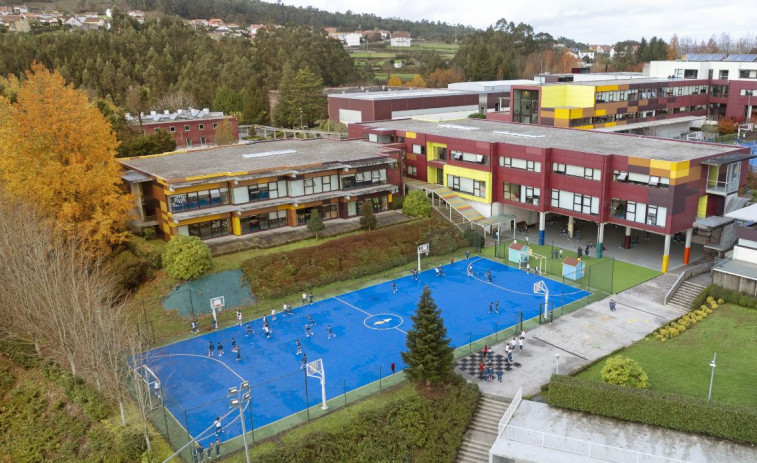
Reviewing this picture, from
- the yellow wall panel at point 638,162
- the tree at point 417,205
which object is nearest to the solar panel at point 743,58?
the yellow wall panel at point 638,162

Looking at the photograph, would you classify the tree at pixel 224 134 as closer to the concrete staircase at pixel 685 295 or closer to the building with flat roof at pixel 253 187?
the building with flat roof at pixel 253 187

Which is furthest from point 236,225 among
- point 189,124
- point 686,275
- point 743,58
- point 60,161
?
point 743,58

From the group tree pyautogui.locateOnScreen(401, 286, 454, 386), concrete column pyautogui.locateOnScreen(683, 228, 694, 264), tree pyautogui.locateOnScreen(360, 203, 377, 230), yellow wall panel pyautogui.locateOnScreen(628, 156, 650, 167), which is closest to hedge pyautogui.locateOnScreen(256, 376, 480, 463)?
tree pyautogui.locateOnScreen(401, 286, 454, 386)

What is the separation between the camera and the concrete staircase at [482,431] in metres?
28.8

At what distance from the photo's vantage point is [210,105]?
116 meters

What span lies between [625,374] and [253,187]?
115 feet

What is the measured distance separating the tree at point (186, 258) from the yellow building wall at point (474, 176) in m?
27.3

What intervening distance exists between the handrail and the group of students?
12469mm

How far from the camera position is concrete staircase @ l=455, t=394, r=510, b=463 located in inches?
1135

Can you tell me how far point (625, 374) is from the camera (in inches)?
1193

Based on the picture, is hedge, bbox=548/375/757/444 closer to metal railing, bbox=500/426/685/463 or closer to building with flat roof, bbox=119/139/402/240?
metal railing, bbox=500/426/685/463

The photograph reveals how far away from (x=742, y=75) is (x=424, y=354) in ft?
273

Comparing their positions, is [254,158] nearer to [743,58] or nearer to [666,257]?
[666,257]

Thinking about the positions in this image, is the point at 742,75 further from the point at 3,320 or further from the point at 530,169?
the point at 3,320
